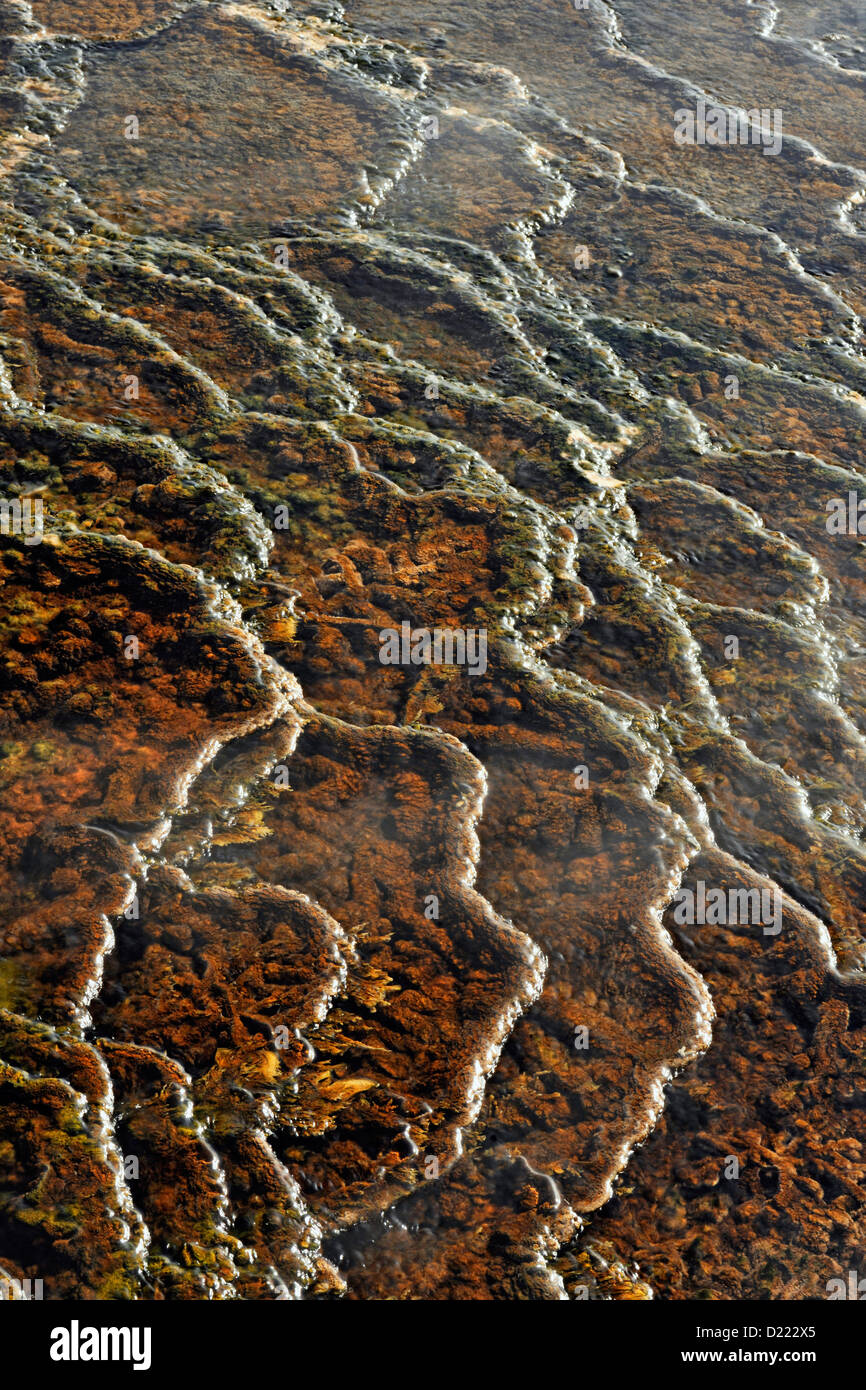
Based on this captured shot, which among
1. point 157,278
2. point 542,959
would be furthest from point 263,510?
point 542,959

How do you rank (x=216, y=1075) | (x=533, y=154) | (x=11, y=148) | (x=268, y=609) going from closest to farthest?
(x=216, y=1075) < (x=268, y=609) < (x=11, y=148) < (x=533, y=154)

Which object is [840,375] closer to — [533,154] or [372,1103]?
[533,154]

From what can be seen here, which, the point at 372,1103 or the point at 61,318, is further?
the point at 61,318

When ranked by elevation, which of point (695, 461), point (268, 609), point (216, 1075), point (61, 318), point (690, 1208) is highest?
point (61, 318)

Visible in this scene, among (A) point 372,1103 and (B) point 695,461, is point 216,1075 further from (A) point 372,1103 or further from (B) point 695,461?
(B) point 695,461

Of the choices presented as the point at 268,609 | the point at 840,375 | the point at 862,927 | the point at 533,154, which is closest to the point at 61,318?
the point at 268,609

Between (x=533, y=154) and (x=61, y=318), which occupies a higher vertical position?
(x=533, y=154)

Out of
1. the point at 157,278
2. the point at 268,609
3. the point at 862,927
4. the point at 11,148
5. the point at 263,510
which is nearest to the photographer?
the point at 862,927
